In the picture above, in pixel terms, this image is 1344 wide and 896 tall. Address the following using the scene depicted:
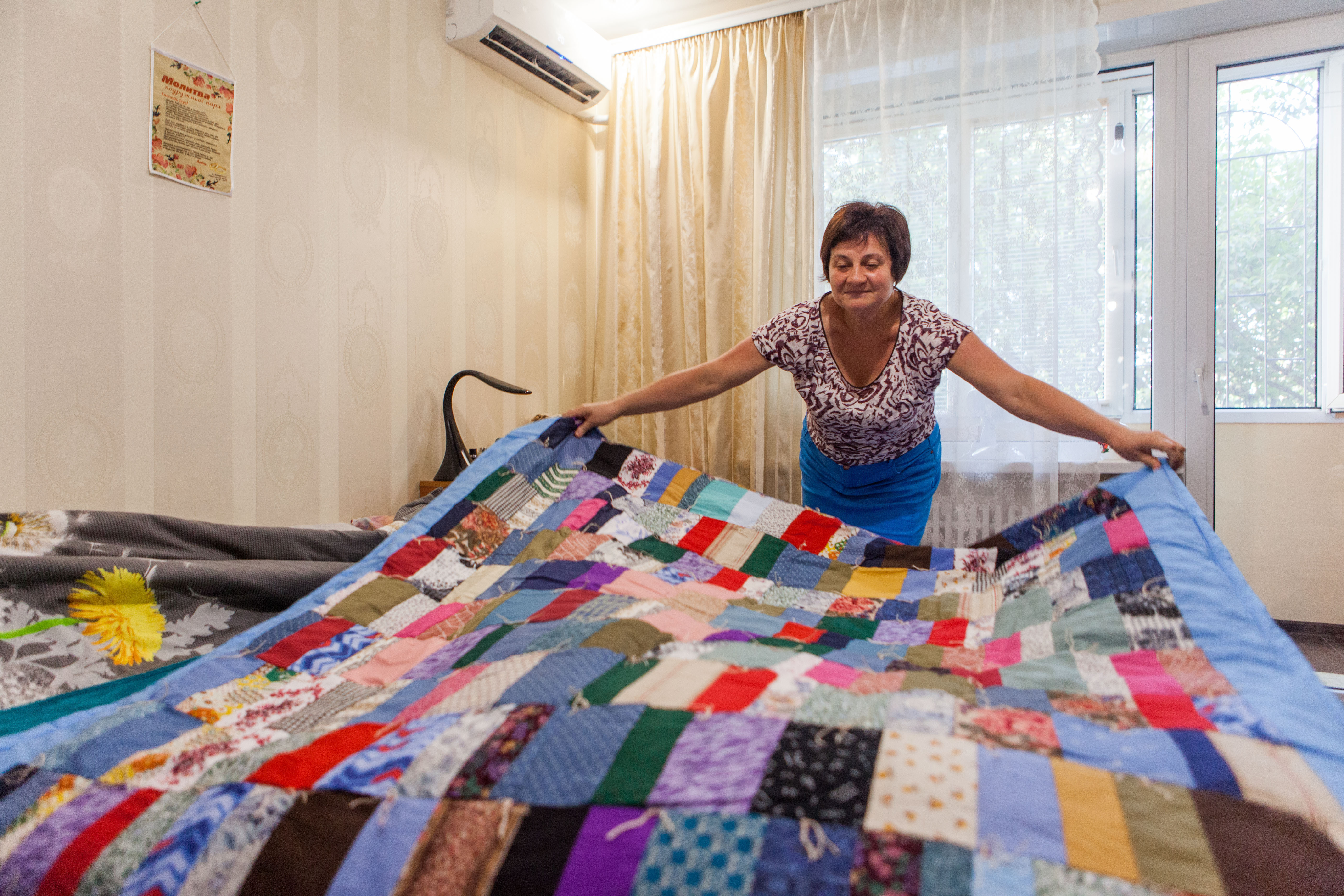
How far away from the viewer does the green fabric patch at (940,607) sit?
1.19 meters

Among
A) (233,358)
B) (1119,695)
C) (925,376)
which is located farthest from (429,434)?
(1119,695)

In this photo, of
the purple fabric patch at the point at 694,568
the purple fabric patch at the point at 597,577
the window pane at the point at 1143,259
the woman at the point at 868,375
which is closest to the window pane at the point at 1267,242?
the window pane at the point at 1143,259

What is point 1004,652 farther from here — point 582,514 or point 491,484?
point 491,484

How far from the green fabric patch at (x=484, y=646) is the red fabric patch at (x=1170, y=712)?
70 centimetres

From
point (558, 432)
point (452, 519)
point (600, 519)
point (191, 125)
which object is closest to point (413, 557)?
point (452, 519)

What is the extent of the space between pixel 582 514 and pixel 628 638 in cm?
59

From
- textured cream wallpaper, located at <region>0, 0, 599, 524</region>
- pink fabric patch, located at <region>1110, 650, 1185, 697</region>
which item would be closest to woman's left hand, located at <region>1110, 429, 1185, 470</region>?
pink fabric patch, located at <region>1110, 650, 1185, 697</region>

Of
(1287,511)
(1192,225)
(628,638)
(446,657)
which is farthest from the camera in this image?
(1192,225)

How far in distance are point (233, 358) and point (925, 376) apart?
5.63 feet

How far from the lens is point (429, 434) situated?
256cm

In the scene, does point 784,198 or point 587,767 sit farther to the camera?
point 784,198

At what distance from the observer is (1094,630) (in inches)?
35.8

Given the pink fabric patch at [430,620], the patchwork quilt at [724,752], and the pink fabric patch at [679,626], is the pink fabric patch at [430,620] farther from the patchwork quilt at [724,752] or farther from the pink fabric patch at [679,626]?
the pink fabric patch at [679,626]

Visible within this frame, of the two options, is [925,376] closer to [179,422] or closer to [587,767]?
[587,767]
